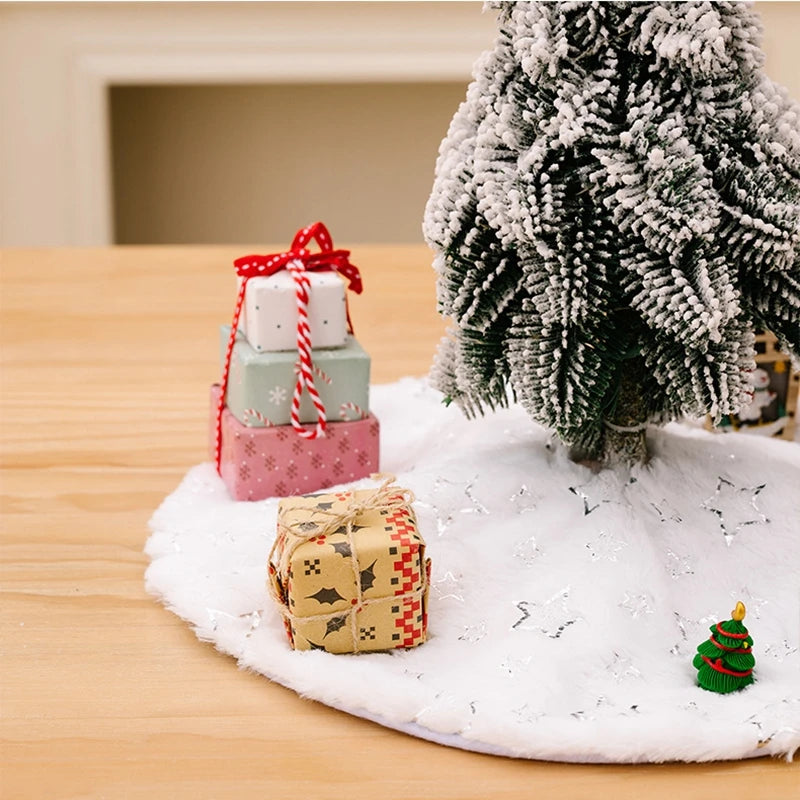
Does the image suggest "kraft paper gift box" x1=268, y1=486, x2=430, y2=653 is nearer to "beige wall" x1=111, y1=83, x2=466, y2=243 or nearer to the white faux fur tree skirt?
the white faux fur tree skirt

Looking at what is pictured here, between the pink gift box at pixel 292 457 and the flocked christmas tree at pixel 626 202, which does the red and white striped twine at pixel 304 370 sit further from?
the flocked christmas tree at pixel 626 202

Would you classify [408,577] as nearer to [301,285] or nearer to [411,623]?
[411,623]

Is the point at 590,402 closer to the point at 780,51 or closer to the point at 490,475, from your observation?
the point at 490,475

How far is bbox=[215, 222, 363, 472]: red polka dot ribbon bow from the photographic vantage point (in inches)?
40.8

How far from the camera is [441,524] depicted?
3.05 feet

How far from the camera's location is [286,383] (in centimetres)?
104

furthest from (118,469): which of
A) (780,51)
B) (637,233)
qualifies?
(780,51)

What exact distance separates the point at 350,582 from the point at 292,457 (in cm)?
28

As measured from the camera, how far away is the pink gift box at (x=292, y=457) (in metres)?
1.04

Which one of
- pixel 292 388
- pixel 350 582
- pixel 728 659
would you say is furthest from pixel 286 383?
pixel 728 659

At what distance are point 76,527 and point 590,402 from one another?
1.52 feet

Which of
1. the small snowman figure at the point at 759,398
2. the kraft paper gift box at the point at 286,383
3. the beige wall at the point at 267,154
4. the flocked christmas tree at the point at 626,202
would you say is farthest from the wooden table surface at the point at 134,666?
the beige wall at the point at 267,154

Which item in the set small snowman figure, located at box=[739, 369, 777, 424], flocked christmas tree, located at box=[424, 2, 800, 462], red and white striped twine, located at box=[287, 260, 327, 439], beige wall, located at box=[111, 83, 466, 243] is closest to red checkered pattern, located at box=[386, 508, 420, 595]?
flocked christmas tree, located at box=[424, 2, 800, 462]

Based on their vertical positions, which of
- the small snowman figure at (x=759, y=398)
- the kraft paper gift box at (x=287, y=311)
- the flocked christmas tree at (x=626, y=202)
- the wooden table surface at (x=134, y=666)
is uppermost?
the flocked christmas tree at (x=626, y=202)
